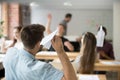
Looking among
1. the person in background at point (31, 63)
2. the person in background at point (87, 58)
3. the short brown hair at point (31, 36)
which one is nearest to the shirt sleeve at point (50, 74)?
the person in background at point (31, 63)

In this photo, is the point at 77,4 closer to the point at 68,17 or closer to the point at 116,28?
the point at 68,17

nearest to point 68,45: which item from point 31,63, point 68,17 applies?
point 68,17

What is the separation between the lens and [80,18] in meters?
6.98

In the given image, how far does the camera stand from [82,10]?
6.96 m

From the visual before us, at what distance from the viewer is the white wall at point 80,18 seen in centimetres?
686

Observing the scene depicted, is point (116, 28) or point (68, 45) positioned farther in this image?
point (116, 28)

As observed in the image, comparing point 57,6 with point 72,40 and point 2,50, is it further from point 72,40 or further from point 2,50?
point 2,50

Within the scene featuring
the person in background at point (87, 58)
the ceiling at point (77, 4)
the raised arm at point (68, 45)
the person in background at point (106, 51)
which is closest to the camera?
the person in background at point (87, 58)

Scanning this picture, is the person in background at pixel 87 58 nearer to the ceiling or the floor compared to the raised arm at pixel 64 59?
nearer to the floor

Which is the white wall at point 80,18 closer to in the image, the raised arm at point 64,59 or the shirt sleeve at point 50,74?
the raised arm at point 64,59

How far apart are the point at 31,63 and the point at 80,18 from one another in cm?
540

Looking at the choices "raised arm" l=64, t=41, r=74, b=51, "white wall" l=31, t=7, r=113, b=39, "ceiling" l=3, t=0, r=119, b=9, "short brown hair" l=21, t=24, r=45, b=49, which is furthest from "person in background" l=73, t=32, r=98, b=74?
"ceiling" l=3, t=0, r=119, b=9

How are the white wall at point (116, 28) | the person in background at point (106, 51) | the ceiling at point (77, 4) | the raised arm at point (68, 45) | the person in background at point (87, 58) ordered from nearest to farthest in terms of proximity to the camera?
the person in background at point (87, 58) → the person in background at point (106, 51) → the raised arm at point (68, 45) → the white wall at point (116, 28) → the ceiling at point (77, 4)

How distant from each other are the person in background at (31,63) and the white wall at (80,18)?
5.21 m
